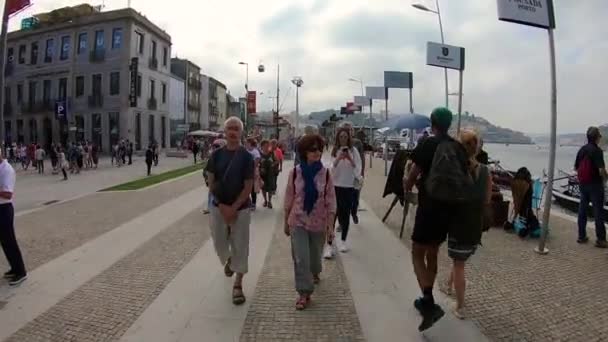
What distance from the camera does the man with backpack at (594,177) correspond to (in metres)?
6.80

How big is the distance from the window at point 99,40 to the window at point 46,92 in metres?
7.26

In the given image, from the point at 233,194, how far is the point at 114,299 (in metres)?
1.61

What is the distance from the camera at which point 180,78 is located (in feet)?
181

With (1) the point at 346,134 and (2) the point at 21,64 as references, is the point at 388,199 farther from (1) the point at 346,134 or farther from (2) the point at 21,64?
(2) the point at 21,64

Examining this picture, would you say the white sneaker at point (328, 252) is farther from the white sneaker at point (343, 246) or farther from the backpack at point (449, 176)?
the backpack at point (449, 176)

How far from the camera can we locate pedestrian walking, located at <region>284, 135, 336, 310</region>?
4293 millimetres

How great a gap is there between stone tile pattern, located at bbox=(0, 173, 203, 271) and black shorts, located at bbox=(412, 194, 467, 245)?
482 centimetres

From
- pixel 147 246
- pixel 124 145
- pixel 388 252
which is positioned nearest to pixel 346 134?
pixel 388 252

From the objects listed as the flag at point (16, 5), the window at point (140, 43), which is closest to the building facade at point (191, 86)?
the window at point (140, 43)

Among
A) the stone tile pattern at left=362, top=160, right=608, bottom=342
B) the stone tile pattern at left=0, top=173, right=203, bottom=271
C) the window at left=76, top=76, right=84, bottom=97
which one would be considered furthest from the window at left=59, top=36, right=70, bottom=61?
the stone tile pattern at left=362, top=160, right=608, bottom=342

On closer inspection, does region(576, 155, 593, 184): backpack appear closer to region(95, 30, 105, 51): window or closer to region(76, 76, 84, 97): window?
region(95, 30, 105, 51): window

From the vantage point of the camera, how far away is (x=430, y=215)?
12.5 ft

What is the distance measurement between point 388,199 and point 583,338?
8331 millimetres

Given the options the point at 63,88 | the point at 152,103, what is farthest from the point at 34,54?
the point at 152,103
